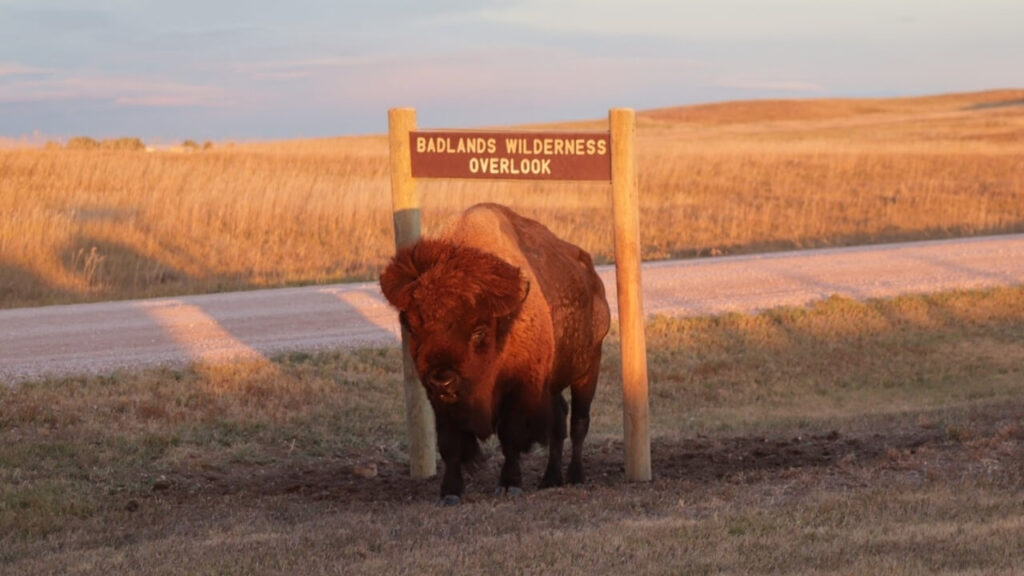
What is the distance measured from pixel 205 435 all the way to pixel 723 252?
1670 centimetres

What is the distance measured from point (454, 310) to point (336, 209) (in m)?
20.9

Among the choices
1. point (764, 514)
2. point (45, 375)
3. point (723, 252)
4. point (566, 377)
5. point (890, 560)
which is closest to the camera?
point (890, 560)

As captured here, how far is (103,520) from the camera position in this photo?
350 inches

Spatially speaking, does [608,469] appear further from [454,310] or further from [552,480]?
[454,310]

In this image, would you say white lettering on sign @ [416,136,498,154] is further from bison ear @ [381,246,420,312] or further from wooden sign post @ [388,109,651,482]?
bison ear @ [381,246,420,312]

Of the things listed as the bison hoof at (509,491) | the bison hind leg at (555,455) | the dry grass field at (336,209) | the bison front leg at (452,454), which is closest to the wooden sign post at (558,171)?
the bison hind leg at (555,455)

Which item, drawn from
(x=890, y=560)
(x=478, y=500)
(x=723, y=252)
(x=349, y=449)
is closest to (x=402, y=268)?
(x=478, y=500)

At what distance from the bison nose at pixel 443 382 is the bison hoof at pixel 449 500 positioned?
1221 mm

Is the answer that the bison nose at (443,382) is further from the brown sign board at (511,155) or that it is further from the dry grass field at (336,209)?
the dry grass field at (336,209)

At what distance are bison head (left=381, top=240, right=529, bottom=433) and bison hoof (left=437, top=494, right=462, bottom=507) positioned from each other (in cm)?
85

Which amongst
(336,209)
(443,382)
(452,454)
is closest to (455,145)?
(452,454)

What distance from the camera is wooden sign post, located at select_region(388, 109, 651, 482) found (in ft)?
31.9

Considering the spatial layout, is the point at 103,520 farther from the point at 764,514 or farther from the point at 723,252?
the point at 723,252

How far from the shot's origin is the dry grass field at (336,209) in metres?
22.6
